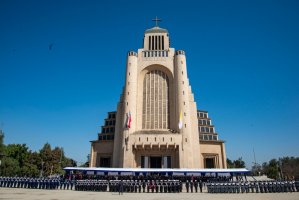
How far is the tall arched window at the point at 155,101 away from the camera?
1845 inches

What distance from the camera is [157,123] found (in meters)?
46.7

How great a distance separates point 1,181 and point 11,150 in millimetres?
46123

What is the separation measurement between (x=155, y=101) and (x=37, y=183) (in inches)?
1100

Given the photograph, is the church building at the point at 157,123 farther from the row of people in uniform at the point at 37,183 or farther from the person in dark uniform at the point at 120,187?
the person in dark uniform at the point at 120,187

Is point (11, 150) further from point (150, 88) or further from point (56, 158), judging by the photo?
point (150, 88)

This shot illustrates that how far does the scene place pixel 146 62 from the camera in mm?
51219

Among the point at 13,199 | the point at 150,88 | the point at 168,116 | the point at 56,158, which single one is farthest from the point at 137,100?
the point at 56,158

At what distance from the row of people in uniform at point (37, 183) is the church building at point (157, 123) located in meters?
16.3

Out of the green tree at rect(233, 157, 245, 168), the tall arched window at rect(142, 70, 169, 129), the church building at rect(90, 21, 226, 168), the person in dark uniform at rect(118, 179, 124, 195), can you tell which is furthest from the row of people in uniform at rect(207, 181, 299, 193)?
the green tree at rect(233, 157, 245, 168)

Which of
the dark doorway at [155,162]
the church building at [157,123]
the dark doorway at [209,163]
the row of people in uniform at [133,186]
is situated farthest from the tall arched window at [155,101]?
the row of people in uniform at [133,186]

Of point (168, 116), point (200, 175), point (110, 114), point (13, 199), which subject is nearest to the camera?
point (13, 199)

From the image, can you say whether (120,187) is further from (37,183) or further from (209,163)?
(209,163)

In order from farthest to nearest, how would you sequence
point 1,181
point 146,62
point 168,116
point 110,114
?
1. point 110,114
2. point 146,62
3. point 168,116
4. point 1,181

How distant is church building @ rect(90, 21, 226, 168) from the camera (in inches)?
1698
